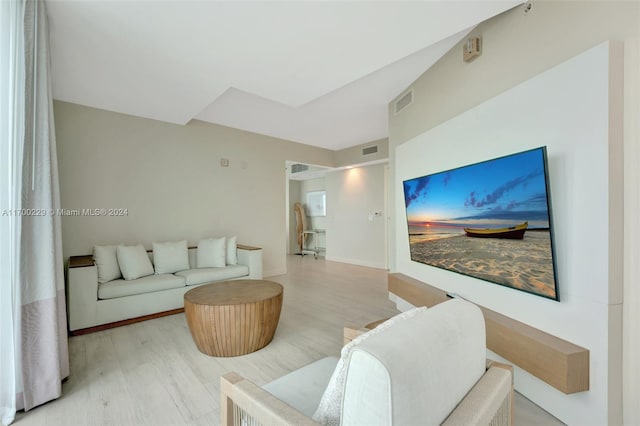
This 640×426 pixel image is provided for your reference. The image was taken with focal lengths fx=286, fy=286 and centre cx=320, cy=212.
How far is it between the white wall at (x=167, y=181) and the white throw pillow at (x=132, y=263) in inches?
21.5

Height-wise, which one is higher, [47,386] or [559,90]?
[559,90]

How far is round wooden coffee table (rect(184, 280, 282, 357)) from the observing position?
95.9 inches

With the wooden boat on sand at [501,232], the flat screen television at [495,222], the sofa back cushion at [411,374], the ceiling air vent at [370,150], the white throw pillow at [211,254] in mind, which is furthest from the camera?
the ceiling air vent at [370,150]

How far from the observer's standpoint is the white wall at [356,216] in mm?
6539

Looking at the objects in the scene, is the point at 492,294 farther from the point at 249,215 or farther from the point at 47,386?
the point at 249,215

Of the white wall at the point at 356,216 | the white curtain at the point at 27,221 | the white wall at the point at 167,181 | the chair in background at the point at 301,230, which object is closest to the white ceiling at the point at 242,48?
the white curtain at the point at 27,221

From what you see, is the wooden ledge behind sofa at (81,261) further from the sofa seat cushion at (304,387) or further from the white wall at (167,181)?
the sofa seat cushion at (304,387)

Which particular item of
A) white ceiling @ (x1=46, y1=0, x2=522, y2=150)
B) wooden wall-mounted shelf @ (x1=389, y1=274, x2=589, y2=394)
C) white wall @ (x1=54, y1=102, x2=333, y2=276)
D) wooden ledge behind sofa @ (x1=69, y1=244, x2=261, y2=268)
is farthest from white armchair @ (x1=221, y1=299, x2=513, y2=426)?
white wall @ (x1=54, y1=102, x2=333, y2=276)

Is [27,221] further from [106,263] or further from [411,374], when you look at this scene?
[411,374]

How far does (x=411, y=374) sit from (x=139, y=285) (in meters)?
3.54

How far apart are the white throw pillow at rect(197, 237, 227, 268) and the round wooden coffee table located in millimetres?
1542

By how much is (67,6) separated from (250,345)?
2.83m

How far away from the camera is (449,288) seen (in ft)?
8.64

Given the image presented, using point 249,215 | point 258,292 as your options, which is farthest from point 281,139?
point 258,292
